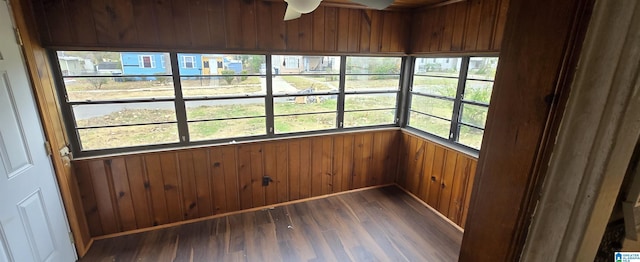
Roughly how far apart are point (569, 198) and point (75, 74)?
3245mm

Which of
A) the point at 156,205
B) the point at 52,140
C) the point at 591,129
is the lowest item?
the point at 156,205

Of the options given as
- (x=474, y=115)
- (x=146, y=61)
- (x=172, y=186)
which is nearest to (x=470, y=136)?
(x=474, y=115)

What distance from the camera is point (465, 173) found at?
2.83 metres

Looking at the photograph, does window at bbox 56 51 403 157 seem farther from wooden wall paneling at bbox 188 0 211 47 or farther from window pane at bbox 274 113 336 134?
wooden wall paneling at bbox 188 0 211 47

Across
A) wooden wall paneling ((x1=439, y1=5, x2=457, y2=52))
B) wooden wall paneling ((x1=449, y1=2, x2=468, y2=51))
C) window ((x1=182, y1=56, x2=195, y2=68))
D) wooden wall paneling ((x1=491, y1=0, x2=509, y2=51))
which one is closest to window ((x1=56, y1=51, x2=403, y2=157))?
window ((x1=182, y1=56, x2=195, y2=68))

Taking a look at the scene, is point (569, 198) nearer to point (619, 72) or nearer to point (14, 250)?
point (619, 72)

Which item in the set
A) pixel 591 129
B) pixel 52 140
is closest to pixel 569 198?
pixel 591 129

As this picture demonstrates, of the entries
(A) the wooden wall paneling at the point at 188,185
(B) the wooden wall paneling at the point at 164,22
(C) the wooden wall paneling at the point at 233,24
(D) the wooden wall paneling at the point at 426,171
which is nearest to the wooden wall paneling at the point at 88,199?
(A) the wooden wall paneling at the point at 188,185

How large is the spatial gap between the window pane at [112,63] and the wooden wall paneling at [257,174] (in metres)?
1.18

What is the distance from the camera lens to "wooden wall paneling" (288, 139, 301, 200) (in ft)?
10.7

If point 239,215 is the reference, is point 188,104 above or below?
above

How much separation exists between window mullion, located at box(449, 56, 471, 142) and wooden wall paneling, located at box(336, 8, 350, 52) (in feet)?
4.07

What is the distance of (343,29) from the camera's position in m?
3.11

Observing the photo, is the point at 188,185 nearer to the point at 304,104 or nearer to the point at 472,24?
the point at 304,104
